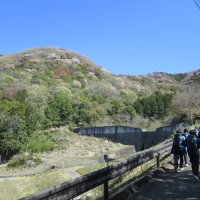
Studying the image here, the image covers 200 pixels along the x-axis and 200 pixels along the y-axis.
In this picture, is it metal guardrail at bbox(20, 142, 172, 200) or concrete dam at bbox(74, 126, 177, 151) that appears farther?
concrete dam at bbox(74, 126, 177, 151)

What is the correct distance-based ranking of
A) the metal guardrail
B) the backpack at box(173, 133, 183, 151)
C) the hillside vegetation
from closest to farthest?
1. the metal guardrail
2. the backpack at box(173, 133, 183, 151)
3. the hillside vegetation

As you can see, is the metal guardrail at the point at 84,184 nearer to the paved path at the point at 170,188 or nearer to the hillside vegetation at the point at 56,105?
the paved path at the point at 170,188

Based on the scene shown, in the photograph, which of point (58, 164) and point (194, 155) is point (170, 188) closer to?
point (194, 155)

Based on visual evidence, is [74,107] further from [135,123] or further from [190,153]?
[190,153]

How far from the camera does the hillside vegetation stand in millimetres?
48500

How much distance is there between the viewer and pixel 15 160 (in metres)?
43.9

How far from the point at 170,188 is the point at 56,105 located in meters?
56.7

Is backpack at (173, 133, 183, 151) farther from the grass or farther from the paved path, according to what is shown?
the grass

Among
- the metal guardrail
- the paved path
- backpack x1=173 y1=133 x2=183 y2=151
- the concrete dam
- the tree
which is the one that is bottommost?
the concrete dam

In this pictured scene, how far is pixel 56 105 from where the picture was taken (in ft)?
218

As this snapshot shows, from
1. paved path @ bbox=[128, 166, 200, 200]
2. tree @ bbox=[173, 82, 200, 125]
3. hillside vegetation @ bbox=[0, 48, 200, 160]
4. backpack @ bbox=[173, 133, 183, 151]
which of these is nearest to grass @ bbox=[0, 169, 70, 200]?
backpack @ bbox=[173, 133, 183, 151]

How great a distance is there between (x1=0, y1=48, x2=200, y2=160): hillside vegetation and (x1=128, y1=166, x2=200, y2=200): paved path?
3612 centimetres

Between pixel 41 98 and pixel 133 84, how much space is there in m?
65.8

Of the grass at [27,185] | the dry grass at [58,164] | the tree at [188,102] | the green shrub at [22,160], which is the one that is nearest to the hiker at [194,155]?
the dry grass at [58,164]
